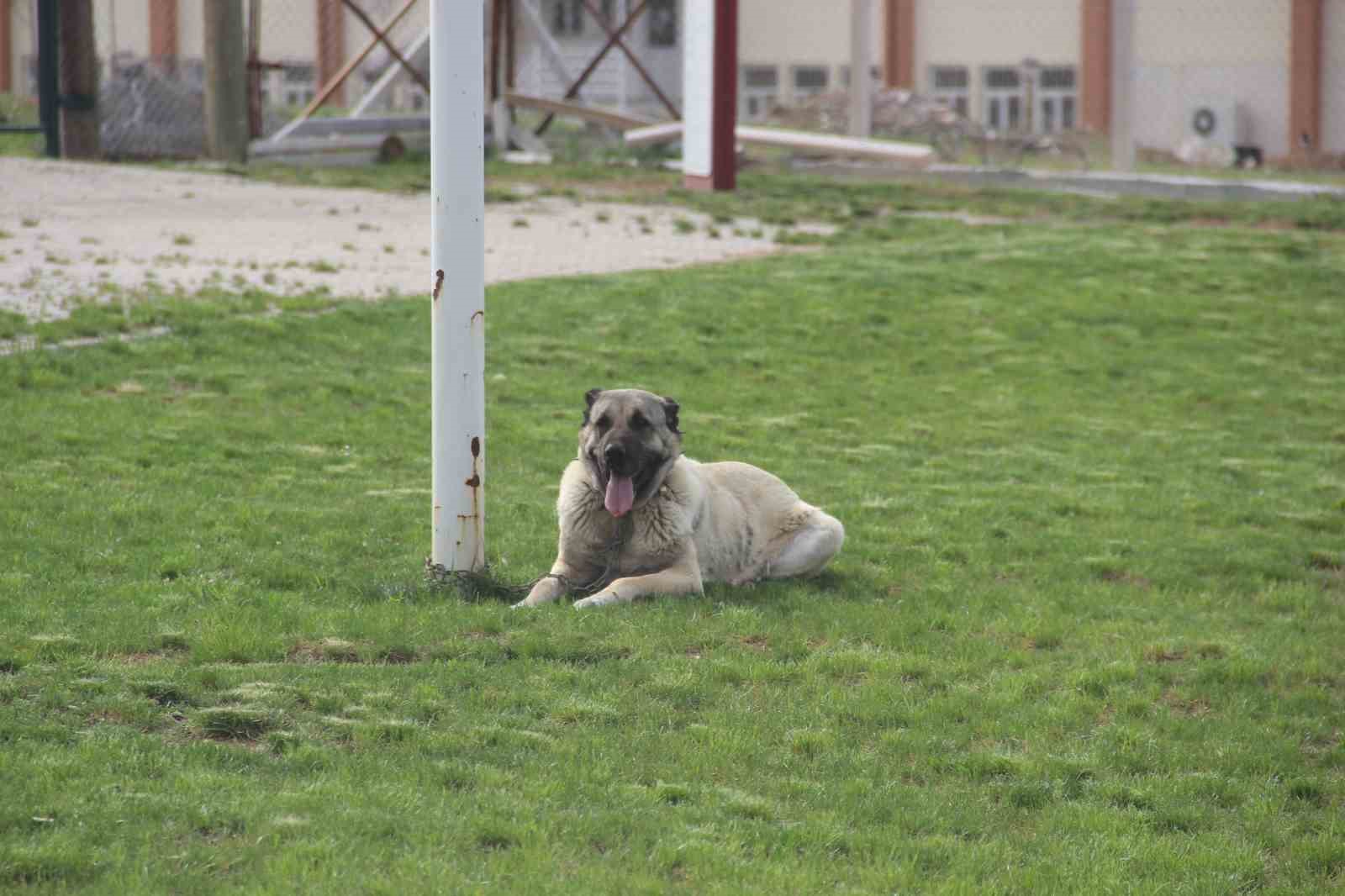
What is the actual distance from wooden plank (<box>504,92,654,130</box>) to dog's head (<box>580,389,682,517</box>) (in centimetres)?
1966

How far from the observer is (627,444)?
7.82 metres

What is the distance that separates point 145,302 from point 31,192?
6.22 meters

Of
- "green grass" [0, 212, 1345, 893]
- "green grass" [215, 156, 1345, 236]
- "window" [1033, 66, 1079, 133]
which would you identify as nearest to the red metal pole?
"green grass" [215, 156, 1345, 236]

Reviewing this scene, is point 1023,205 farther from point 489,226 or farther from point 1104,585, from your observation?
point 1104,585

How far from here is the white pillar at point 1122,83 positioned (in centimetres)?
2509

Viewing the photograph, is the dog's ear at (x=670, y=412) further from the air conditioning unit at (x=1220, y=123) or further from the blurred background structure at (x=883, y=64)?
the air conditioning unit at (x=1220, y=123)

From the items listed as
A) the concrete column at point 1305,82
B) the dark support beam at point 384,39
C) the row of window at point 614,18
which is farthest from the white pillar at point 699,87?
the row of window at point 614,18

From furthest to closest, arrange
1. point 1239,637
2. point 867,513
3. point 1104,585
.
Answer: point 867,513, point 1104,585, point 1239,637

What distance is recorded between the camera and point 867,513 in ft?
33.1

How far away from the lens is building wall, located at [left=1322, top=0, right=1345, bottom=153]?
33.5 meters

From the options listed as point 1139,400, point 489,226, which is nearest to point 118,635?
point 1139,400

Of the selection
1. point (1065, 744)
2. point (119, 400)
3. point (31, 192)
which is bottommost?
point (1065, 744)

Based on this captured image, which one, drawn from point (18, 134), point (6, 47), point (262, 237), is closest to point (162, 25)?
point (6, 47)

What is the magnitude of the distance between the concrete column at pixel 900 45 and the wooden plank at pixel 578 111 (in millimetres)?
14221
